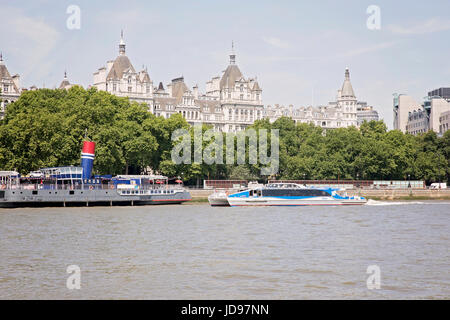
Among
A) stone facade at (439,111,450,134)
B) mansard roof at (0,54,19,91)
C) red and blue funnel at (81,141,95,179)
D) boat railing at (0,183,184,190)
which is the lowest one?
boat railing at (0,183,184,190)

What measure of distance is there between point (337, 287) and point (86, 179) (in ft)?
180

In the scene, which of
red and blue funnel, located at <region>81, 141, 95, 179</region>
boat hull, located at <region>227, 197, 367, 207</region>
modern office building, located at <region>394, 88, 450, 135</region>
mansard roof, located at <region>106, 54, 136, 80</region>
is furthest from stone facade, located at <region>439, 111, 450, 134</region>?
red and blue funnel, located at <region>81, 141, 95, 179</region>

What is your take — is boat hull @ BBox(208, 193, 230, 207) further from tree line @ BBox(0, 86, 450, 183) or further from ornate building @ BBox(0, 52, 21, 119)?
A: ornate building @ BBox(0, 52, 21, 119)

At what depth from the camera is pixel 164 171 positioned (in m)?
97.1

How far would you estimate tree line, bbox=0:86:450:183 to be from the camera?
3083 inches

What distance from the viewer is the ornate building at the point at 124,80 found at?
133 meters

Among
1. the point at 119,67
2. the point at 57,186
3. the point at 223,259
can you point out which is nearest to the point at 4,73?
the point at 119,67

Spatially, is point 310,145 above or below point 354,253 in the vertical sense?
above

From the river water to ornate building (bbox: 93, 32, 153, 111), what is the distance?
83.6m

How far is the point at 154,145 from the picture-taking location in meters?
93.8

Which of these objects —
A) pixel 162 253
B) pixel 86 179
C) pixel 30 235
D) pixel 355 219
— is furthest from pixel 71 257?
pixel 86 179

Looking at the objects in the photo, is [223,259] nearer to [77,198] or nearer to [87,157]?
[77,198]
